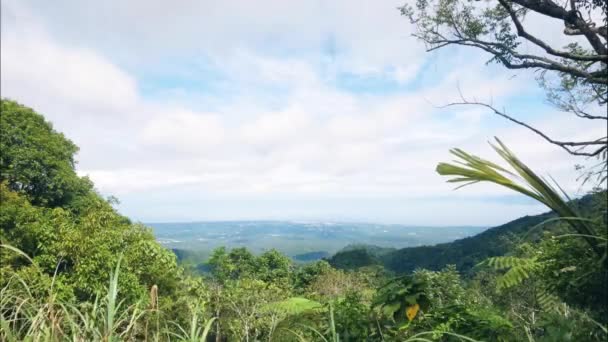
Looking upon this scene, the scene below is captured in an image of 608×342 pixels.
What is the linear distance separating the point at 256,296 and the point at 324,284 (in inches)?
383

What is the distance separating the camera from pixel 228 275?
25.7 m

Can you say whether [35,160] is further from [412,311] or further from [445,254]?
[445,254]

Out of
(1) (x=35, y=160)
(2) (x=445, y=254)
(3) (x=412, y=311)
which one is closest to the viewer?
(3) (x=412, y=311)

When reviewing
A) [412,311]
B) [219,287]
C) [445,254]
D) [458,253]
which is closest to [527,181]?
[412,311]

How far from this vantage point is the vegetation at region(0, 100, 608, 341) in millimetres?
1850

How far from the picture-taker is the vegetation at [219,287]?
1.85m

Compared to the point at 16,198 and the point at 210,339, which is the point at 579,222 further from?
the point at 210,339

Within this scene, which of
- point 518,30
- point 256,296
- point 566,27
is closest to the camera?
point 566,27

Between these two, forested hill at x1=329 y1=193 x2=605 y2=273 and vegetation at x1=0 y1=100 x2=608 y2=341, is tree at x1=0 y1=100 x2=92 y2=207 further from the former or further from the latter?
forested hill at x1=329 y1=193 x2=605 y2=273

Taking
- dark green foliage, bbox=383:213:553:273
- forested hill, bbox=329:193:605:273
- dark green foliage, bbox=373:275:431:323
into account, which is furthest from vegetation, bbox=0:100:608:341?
dark green foliage, bbox=383:213:553:273

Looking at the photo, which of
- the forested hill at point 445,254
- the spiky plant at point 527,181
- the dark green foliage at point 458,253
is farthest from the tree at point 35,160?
the dark green foliage at point 458,253

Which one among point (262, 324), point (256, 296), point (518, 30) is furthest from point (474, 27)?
point (256, 296)

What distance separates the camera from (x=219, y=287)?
62.4ft

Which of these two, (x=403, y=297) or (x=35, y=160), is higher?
(x=35, y=160)
